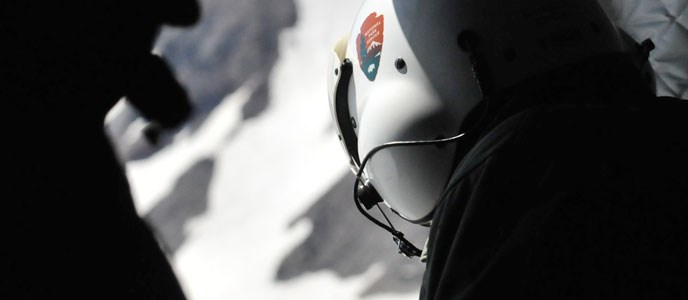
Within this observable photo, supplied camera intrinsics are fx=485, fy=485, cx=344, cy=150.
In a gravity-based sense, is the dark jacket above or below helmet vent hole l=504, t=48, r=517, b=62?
below

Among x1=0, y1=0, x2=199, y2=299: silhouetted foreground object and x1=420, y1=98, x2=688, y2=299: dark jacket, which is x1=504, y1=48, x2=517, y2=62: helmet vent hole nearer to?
x1=420, y1=98, x2=688, y2=299: dark jacket

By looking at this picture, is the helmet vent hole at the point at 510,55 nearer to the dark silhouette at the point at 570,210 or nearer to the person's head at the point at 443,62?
the person's head at the point at 443,62

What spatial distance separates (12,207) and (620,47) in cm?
118

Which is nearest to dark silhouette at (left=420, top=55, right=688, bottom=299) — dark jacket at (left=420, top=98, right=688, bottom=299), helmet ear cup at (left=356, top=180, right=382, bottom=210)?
dark jacket at (left=420, top=98, right=688, bottom=299)

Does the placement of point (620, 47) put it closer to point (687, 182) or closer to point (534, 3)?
point (534, 3)

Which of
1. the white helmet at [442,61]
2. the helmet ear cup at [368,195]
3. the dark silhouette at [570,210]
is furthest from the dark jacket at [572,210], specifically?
the helmet ear cup at [368,195]

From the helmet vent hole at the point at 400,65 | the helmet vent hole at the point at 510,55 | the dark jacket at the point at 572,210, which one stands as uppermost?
the helmet vent hole at the point at 400,65

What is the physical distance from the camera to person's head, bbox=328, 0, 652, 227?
75 centimetres

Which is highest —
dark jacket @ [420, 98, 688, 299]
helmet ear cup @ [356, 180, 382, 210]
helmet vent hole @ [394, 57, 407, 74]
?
helmet vent hole @ [394, 57, 407, 74]

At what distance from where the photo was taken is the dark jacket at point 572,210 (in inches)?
16.5

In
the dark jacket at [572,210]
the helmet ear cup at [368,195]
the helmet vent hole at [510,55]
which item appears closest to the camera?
the dark jacket at [572,210]

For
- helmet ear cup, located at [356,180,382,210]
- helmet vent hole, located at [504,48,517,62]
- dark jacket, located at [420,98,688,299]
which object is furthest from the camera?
helmet ear cup, located at [356,180,382,210]

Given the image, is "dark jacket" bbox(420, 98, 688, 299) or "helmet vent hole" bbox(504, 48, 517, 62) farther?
"helmet vent hole" bbox(504, 48, 517, 62)

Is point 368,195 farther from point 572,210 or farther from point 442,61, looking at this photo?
point 572,210
